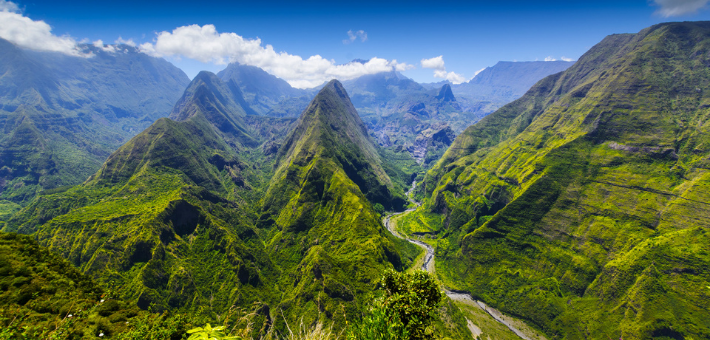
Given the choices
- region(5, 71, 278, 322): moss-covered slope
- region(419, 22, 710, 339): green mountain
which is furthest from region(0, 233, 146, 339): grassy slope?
region(419, 22, 710, 339): green mountain

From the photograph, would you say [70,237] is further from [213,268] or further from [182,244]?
[213,268]

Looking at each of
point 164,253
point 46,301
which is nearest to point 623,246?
point 46,301

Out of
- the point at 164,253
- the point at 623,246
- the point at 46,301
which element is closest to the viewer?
the point at 46,301

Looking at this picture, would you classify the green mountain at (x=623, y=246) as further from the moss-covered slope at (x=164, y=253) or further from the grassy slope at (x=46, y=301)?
the grassy slope at (x=46, y=301)

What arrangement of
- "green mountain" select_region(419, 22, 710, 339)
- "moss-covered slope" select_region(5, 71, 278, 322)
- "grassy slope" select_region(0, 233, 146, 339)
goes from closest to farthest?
"grassy slope" select_region(0, 233, 146, 339)
"green mountain" select_region(419, 22, 710, 339)
"moss-covered slope" select_region(5, 71, 278, 322)

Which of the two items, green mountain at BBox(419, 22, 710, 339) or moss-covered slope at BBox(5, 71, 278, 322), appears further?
moss-covered slope at BBox(5, 71, 278, 322)

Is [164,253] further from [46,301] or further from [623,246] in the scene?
[623,246]

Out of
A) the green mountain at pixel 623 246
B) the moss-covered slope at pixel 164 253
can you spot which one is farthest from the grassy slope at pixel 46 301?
the green mountain at pixel 623 246

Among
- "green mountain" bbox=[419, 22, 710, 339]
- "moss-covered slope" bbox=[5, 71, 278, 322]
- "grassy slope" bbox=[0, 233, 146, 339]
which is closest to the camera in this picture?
"grassy slope" bbox=[0, 233, 146, 339]

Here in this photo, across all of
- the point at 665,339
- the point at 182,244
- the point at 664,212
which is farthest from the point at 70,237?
the point at 664,212

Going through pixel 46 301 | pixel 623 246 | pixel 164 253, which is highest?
pixel 46 301

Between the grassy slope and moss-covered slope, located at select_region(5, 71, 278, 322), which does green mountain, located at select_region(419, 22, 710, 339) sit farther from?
the grassy slope
